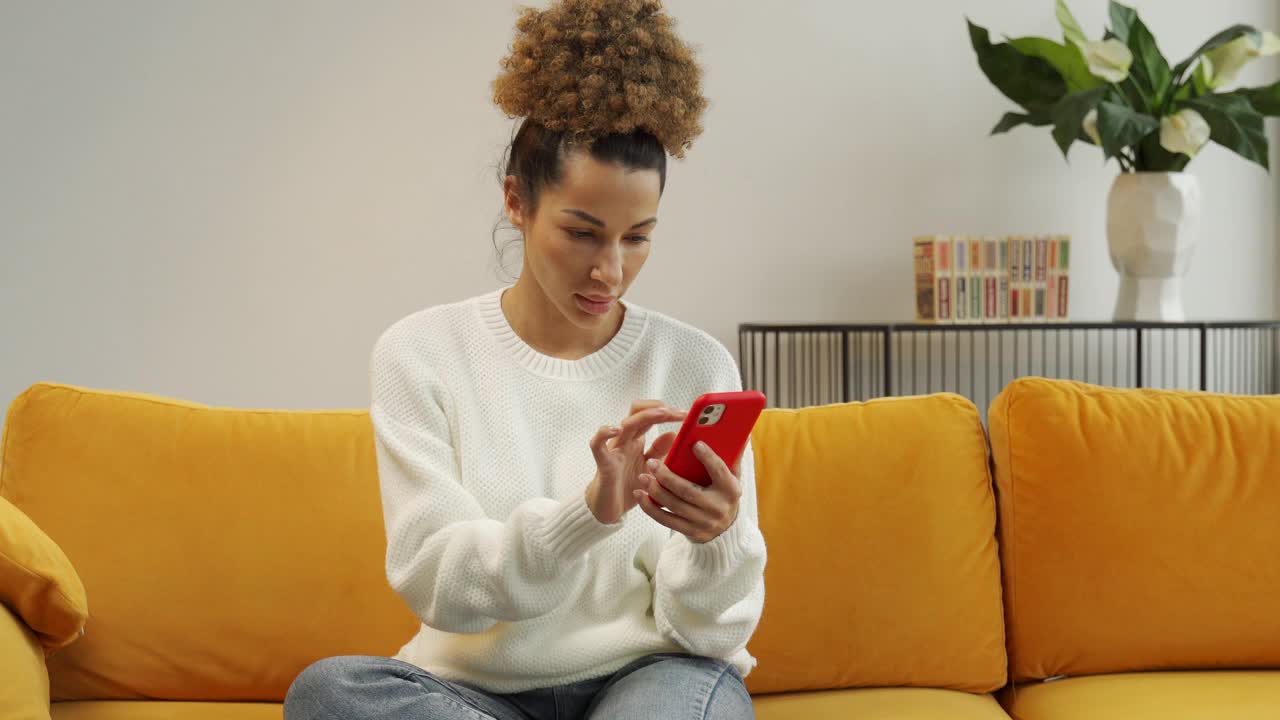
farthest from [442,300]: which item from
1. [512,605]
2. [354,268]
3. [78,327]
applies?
[512,605]

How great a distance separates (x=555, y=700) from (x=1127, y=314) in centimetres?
216

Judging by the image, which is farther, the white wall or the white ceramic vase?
the white wall

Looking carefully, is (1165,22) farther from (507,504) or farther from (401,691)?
(401,691)

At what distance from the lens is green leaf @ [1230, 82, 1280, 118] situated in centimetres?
285

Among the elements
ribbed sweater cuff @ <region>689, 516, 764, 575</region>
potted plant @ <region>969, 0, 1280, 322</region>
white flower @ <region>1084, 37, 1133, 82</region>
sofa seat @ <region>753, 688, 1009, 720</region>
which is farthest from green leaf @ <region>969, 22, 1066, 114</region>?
ribbed sweater cuff @ <region>689, 516, 764, 575</region>

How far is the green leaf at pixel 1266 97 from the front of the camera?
9.34 feet

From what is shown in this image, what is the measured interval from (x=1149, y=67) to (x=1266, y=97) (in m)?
0.30

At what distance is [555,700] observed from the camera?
131cm

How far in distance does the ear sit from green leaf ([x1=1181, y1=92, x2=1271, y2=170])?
2070 mm

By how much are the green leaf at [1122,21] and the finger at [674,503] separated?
7.29 ft

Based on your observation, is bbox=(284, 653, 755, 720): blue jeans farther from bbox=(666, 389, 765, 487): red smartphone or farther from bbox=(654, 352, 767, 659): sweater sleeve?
bbox=(666, 389, 765, 487): red smartphone

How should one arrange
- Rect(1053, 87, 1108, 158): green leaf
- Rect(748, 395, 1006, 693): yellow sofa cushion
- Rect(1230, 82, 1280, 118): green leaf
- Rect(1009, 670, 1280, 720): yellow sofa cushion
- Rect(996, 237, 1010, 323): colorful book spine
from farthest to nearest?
Rect(996, 237, 1010, 323): colorful book spine → Rect(1230, 82, 1280, 118): green leaf → Rect(1053, 87, 1108, 158): green leaf → Rect(748, 395, 1006, 693): yellow sofa cushion → Rect(1009, 670, 1280, 720): yellow sofa cushion

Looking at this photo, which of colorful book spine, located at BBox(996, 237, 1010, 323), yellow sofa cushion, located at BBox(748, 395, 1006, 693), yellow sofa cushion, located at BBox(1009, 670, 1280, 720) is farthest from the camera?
colorful book spine, located at BBox(996, 237, 1010, 323)

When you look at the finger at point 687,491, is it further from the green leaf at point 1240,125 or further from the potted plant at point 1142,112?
the green leaf at point 1240,125
